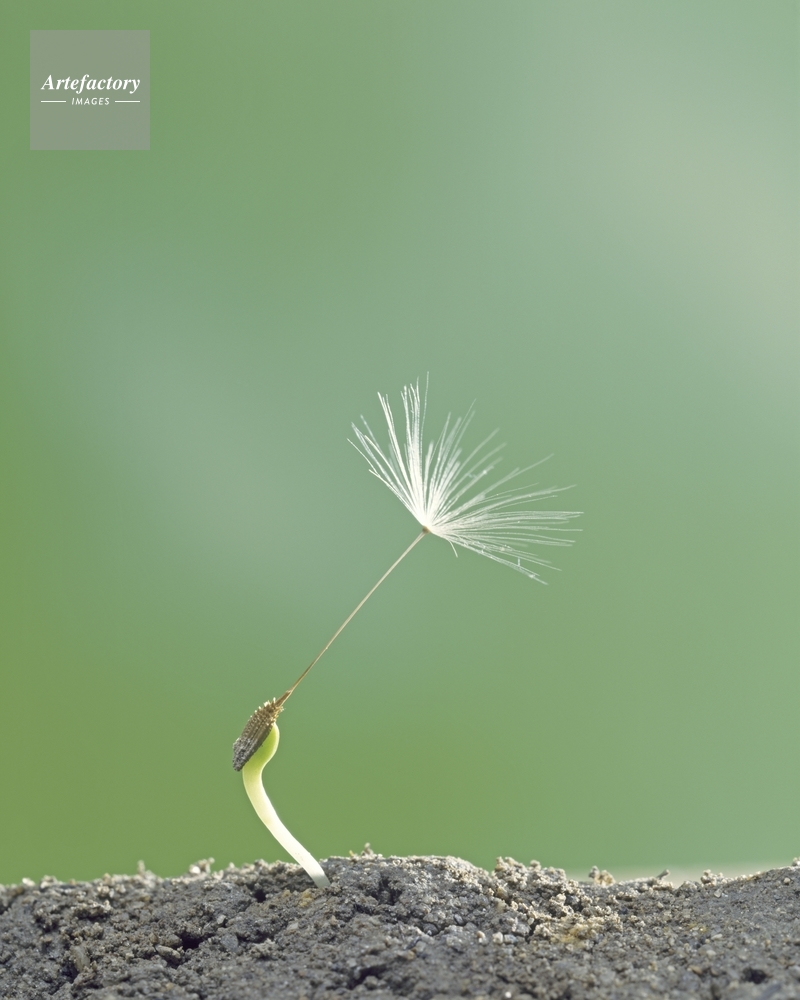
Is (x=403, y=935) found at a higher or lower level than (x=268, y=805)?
lower

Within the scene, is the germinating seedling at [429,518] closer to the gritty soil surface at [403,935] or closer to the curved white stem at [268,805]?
the curved white stem at [268,805]

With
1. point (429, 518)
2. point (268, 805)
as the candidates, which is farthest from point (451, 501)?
point (268, 805)

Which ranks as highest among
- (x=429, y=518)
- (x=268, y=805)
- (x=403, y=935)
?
(x=429, y=518)

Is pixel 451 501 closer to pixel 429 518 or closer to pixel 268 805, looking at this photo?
pixel 429 518

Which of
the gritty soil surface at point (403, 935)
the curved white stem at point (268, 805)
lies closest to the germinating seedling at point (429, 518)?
the curved white stem at point (268, 805)

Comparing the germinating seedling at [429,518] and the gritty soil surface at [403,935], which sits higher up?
the germinating seedling at [429,518]

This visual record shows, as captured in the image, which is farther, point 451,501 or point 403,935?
point 451,501
